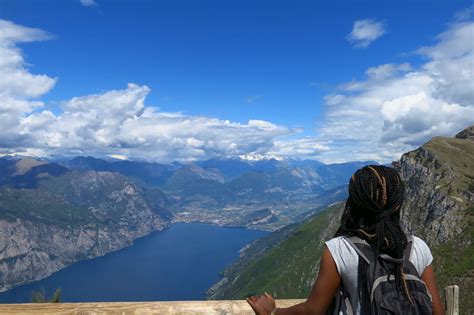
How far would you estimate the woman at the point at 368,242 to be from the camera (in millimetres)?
4184

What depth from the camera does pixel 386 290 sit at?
4039 mm

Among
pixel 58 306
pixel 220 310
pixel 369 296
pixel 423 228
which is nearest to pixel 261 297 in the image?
pixel 220 310

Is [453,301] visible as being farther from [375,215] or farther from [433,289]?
[375,215]

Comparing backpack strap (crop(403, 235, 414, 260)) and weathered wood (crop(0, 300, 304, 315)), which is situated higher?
backpack strap (crop(403, 235, 414, 260))

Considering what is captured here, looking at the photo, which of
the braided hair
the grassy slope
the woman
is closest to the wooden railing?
the woman

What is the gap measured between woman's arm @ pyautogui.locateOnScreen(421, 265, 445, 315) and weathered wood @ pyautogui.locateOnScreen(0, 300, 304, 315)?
214 centimetres

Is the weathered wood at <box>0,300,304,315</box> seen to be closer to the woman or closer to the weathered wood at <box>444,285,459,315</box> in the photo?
the woman

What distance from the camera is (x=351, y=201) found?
14.9 ft

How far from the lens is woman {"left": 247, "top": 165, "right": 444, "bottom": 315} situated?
13.7 ft

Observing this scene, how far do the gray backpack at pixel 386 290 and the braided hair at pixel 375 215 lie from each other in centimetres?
6

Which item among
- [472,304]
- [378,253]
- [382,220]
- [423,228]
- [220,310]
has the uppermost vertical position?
[382,220]

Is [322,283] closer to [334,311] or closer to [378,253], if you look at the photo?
[334,311]

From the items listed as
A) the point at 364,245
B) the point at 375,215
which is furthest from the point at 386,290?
the point at 375,215

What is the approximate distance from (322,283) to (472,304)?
466 ft
